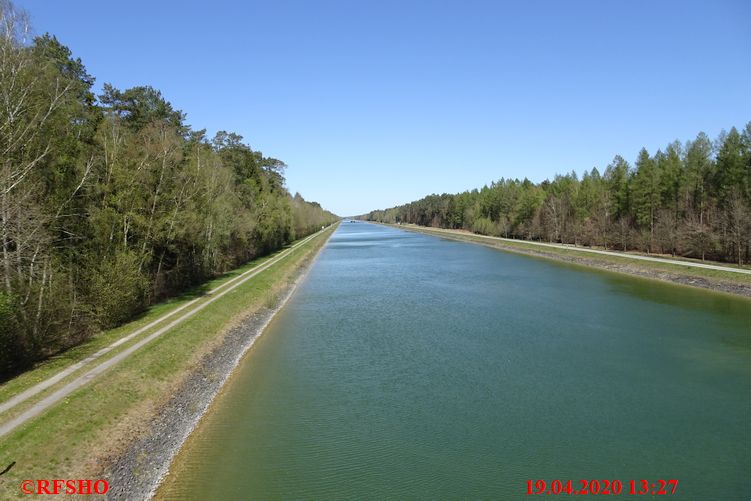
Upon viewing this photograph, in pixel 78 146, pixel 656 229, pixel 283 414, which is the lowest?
pixel 283 414

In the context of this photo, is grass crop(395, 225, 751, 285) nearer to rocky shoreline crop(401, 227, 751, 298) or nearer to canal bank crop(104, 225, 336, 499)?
rocky shoreline crop(401, 227, 751, 298)

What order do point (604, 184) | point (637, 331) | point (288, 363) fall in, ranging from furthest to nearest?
point (604, 184), point (637, 331), point (288, 363)

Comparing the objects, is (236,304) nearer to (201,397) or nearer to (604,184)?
(201,397)

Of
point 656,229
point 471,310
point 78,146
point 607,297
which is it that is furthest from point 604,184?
point 78,146

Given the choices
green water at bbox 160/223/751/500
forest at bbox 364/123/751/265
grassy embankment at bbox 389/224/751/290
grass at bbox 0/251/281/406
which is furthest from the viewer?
forest at bbox 364/123/751/265

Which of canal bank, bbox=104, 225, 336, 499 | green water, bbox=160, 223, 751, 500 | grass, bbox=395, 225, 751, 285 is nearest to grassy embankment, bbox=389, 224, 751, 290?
grass, bbox=395, 225, 751, 285

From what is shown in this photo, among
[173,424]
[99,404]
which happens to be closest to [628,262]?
[173,424]
